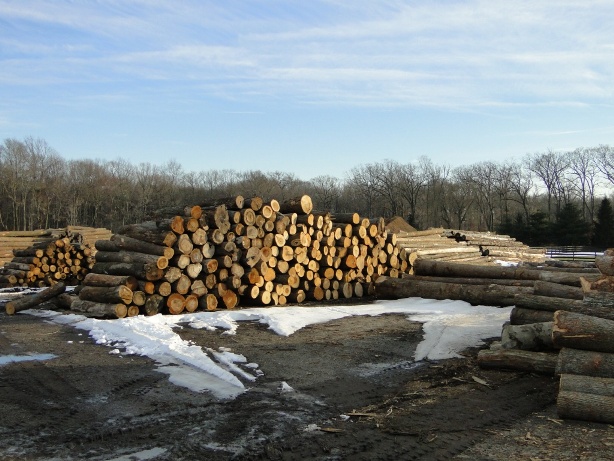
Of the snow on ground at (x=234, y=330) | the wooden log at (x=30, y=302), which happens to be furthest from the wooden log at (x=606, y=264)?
the wooden log at (x=30, y=302)

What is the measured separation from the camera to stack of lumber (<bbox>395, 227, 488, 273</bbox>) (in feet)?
73.3

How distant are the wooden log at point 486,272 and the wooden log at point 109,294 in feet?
25.4

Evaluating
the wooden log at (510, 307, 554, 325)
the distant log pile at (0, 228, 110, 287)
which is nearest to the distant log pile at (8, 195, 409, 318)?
the wooden log at (510, 307, 554, 325)

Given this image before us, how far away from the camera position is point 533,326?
708 centimetres

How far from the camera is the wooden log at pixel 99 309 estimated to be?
35.7 feet

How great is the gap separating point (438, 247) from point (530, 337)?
1670 cm

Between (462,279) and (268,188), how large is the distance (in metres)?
59.6

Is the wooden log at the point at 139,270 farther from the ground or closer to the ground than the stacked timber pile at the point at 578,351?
farther from the ground

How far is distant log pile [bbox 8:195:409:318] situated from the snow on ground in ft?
2.25

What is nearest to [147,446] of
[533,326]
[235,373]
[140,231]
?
[235,373]

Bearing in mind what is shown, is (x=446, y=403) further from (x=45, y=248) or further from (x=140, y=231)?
(x=45, y=248)

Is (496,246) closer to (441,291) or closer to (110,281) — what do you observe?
(441,291)

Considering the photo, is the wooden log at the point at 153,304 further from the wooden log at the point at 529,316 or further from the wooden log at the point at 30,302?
the wooden log at the point at 529,316

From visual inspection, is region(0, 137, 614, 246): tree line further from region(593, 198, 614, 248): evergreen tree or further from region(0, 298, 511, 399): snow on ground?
region(0, 298, 511, 399): snow on ground
